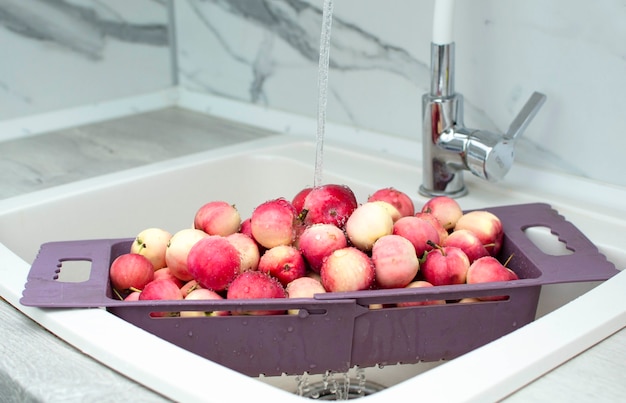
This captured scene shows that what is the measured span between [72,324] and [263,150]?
0.68 metres

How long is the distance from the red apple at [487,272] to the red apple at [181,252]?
0.31 meters

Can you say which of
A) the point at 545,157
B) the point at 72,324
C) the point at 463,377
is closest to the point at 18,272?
the point at 72,324

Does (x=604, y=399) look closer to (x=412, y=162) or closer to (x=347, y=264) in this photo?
(x=347, y=264)

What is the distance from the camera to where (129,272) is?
902 millimetres

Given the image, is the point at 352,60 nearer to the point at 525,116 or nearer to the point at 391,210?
the point at 525,116

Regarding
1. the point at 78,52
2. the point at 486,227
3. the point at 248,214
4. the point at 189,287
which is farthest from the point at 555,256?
the point at 78,52

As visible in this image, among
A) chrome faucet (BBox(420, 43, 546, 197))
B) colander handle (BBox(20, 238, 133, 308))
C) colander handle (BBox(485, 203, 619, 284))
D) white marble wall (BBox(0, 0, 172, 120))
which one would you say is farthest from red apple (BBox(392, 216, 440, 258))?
white marble wall (BBox(0, 0, 172, 120))

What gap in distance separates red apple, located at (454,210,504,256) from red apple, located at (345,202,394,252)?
0.36 ft

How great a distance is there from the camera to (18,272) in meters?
0.94

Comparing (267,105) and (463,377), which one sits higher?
(267,105)

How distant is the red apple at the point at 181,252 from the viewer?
36.3 inches

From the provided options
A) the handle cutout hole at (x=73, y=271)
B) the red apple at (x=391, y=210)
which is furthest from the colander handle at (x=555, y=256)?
the handle cutout hole at (x=73, y=271)

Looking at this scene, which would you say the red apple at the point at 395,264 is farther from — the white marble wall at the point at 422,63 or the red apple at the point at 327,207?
the white marble wall at the point at 422,63

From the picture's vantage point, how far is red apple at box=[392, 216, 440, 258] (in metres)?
0.91
